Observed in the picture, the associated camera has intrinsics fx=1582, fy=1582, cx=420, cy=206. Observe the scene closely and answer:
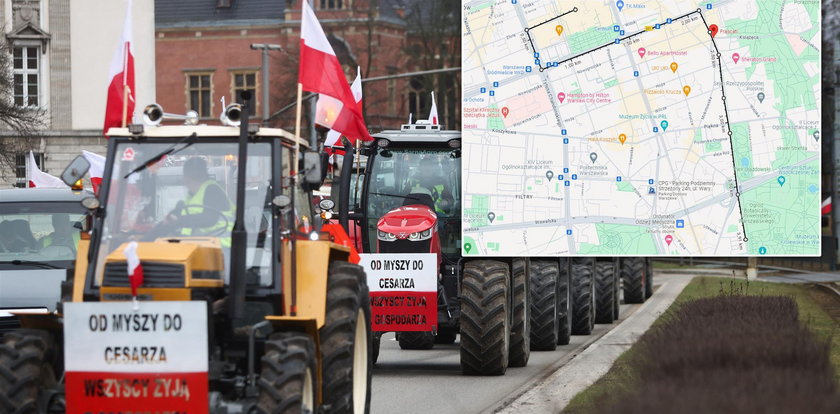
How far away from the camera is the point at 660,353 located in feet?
30.2

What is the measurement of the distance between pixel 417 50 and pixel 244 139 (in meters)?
74.7

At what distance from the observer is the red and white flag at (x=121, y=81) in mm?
12047

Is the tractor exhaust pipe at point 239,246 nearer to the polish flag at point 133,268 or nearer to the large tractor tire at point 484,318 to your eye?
the polish flag at point 133,268

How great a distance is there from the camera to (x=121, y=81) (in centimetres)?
1238

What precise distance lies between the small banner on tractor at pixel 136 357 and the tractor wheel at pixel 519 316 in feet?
28.9

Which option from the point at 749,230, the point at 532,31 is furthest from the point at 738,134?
the point at 532,31

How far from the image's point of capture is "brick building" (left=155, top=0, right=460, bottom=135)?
8894 cm

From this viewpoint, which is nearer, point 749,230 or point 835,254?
point 749,230

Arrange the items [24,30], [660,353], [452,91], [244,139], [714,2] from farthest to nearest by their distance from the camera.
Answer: [452,91] < [24,30] < [714,2] < [244,139] < [660,353]

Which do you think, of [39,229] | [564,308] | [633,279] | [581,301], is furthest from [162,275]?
[633,279]

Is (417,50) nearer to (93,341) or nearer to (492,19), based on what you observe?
(492,19)

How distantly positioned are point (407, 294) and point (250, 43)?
260 feet

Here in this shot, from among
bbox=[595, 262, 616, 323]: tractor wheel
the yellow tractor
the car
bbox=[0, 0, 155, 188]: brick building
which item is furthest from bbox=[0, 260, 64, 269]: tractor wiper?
bbox=[0, 0, 155, 188]: brick building

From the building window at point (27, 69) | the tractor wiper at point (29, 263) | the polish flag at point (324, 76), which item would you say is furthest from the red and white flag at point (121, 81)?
the building window at point (27, 69)
